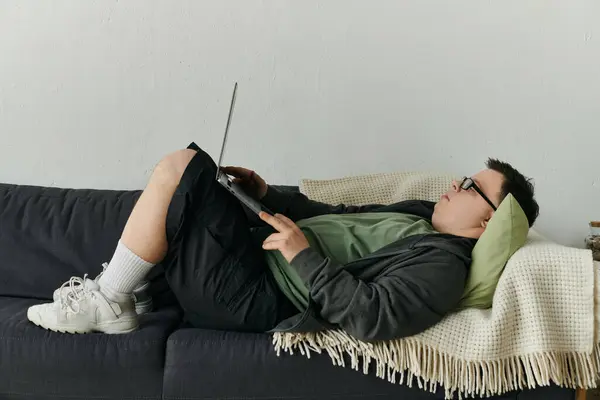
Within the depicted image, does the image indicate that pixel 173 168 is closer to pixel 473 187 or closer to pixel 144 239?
pixel 144 239

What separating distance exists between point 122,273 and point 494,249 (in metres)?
0.85

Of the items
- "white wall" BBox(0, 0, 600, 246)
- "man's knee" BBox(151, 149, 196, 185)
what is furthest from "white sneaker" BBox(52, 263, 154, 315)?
"white wall" BBox(0, 0, 600, 246)

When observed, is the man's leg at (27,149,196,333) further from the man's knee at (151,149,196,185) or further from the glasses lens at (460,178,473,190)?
the glasses lens at (460,178,473,190)

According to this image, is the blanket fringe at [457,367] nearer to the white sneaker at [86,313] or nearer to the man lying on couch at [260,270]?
the man lying on couch at [260,270]

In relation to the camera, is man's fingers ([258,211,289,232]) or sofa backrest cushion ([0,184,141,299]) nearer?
man's fingers ([258,211,289,232])

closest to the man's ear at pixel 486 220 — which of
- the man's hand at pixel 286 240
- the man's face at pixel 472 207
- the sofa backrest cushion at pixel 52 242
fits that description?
the man's face at pixel 472 207

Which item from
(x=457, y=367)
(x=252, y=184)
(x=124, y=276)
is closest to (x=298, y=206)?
(x=252, y=184)

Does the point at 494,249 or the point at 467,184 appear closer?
the point at 494,249

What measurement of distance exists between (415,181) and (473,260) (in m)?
0.49

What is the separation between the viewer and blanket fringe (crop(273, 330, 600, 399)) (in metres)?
1.32

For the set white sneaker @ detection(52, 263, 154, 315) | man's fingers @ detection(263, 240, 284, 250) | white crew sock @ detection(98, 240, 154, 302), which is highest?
man's fingers @ detection(263, 240, 284, 250)

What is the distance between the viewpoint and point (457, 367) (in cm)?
133

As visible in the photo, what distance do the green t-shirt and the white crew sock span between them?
315 millimetres

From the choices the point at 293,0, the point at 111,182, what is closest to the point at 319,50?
the point at 293,0
